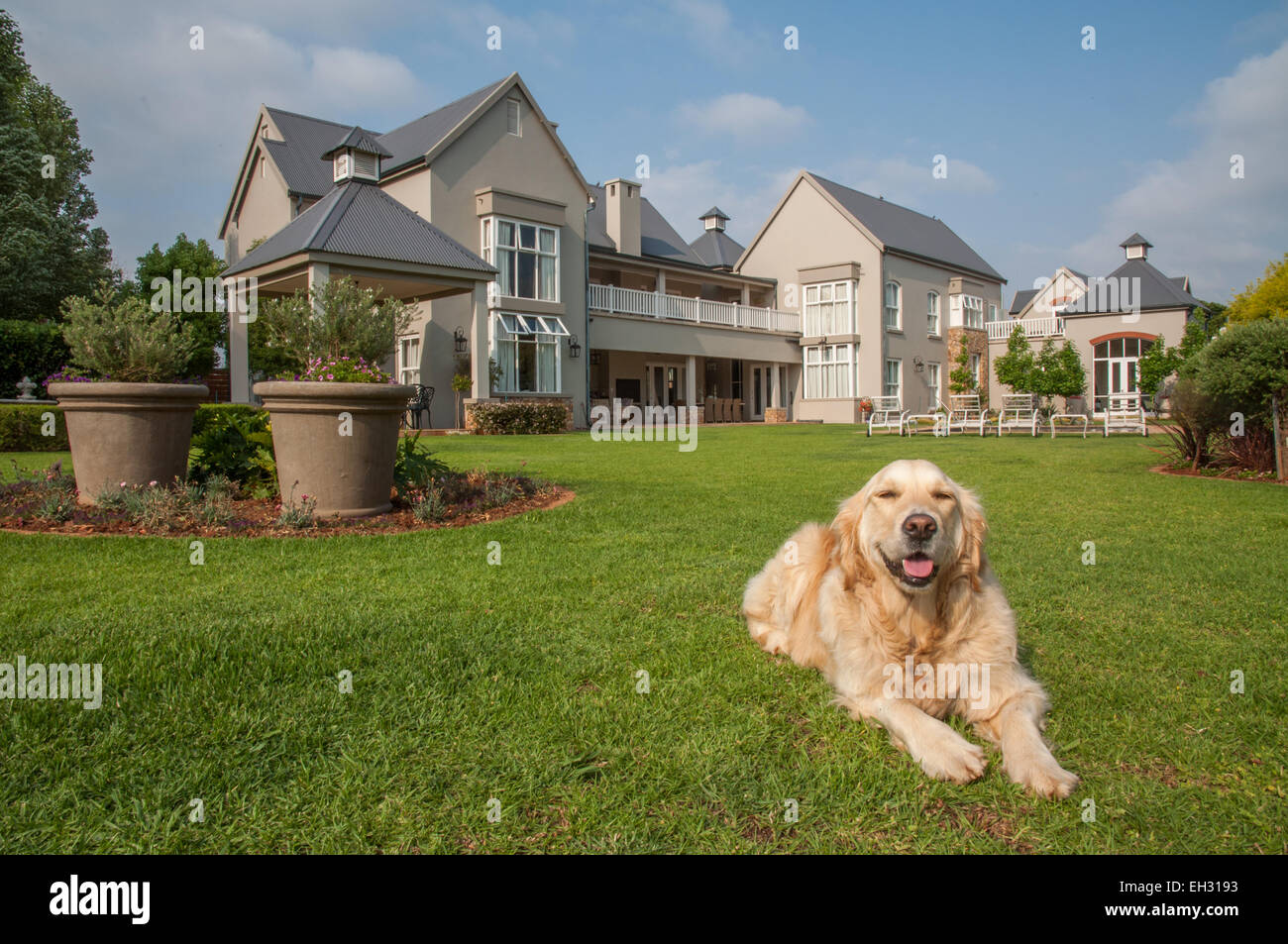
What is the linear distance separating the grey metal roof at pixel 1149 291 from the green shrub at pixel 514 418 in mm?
29566

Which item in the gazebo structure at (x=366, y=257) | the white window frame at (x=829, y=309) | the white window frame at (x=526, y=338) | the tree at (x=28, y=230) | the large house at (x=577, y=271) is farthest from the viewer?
the white window frame at (x=829, y=309)

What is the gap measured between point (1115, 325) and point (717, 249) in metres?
19.5

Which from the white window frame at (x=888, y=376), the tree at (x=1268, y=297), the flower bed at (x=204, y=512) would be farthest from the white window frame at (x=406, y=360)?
the tree at (x=1268, y=297)

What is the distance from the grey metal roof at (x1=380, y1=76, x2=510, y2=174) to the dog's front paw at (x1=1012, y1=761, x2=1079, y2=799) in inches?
905

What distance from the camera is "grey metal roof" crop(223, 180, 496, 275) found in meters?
17.4

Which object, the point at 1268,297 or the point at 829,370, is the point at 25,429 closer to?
the point at 829,370

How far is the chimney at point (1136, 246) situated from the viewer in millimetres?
41719

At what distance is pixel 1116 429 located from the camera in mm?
20906

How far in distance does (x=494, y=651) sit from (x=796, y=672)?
1.36 meters

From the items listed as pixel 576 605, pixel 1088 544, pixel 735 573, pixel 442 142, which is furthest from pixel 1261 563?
pixel 442 142

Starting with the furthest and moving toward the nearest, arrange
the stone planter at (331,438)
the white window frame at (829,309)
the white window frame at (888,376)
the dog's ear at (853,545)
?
the white window frame at (829,309)
the white window frame at (888,376)
the stone planter at (331,438)
the dog's ear at (853,545)

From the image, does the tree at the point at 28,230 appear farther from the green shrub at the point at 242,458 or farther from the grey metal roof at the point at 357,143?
the green shrub at the point at 242,458

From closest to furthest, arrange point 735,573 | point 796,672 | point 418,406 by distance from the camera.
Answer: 1. point 796,672
2. point 735,573
3. point 418,406
